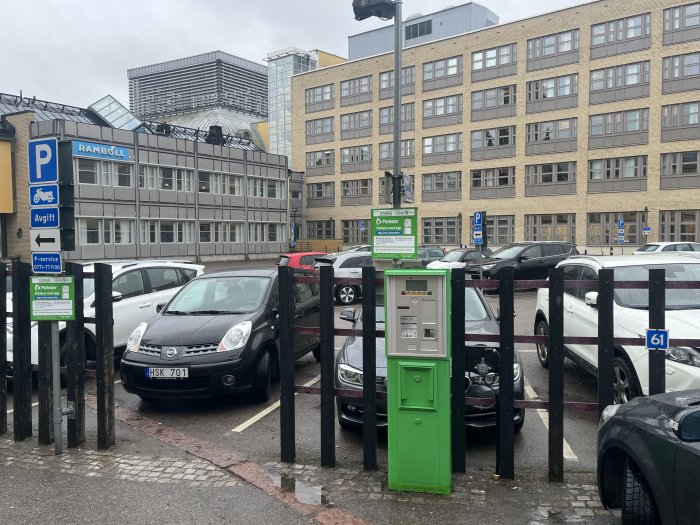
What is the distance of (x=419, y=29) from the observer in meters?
65.7

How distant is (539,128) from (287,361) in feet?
148

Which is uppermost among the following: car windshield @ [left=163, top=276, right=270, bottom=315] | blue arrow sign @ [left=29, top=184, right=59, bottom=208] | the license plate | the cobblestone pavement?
blue arrow sign @ [left=29, top=184, right=59, bottom=208]

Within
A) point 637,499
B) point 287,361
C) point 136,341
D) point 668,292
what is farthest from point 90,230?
point 637,499

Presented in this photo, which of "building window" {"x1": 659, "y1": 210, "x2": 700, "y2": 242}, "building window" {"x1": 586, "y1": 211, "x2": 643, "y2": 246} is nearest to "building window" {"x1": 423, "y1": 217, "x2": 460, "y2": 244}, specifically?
"building window" {"x1": 586, "y1": 211, "x2": 643, "y2": 246}

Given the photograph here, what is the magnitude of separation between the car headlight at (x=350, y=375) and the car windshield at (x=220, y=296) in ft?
Answer: 6.70

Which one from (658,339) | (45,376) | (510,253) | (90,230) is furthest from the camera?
(90,230)

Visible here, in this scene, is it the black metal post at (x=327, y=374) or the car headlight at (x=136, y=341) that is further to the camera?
the car headlight at (x=136, y=341)

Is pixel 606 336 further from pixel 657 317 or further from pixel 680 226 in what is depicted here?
pixel 680 226

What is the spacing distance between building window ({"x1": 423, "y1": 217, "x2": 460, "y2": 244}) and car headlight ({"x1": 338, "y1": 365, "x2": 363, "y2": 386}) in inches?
1778

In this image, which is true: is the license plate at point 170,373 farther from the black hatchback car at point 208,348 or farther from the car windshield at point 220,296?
the car windshield at point 220,296

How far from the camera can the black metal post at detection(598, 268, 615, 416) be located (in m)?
4.25

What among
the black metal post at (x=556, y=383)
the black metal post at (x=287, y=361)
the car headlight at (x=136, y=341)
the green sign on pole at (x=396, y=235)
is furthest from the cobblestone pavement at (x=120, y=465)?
the green sign on pole at (x=396, y=235)

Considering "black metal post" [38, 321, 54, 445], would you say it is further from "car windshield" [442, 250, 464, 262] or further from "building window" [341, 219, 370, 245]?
"building window" [341, 219, 370, 245]

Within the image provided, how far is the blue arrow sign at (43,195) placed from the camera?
17.1 feet
